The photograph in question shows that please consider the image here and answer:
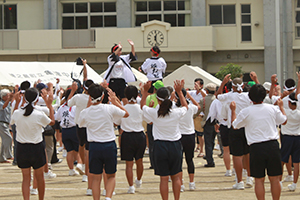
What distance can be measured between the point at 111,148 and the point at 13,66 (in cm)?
1069

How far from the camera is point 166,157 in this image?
7.49 m

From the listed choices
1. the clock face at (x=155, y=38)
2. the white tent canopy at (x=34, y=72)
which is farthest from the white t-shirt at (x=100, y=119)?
the clock face at (x=155, y=38)

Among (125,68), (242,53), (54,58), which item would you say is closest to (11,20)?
(54,58)

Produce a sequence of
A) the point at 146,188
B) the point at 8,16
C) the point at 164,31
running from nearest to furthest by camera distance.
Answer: the point at 146,188
the point at 164,31
the point at 8,16

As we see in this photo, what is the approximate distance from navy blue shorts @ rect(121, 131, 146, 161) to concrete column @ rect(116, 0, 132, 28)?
24122 millimetres

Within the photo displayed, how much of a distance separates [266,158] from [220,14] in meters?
26.9

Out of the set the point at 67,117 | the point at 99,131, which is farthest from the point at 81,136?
the point at 99,131

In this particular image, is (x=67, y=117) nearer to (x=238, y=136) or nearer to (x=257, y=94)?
(x=238, y=136)

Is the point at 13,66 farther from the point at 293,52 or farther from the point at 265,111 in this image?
the point at 293,52

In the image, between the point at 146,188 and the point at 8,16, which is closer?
the point at 146,188

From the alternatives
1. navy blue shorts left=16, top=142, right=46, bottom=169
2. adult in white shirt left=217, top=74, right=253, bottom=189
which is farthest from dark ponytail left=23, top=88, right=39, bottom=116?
adult in white shirt left=217, top=74, right=253, bottom=189

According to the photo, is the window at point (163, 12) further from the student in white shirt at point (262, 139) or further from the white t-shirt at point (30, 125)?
the student in white shirt at point (262, 139)

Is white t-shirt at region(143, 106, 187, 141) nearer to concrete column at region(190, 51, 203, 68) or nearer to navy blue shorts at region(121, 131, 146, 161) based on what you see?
navy blue shorts at region(121, 131, 146, 161)

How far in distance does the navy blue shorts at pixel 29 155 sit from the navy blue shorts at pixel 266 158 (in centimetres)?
328
